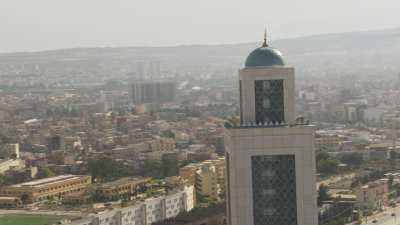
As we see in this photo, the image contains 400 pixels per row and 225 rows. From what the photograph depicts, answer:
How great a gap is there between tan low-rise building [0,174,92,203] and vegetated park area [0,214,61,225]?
3.81 meters

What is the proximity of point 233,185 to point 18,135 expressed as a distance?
62904 millimetres

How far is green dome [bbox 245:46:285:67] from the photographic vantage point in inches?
417

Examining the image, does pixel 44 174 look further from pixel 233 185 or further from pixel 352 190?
pixel 233 185

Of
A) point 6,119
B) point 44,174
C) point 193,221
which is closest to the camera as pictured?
point 193,221

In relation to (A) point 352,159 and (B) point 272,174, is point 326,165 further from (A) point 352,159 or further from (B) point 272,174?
(B) point 272,174

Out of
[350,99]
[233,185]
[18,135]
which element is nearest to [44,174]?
[18,135]

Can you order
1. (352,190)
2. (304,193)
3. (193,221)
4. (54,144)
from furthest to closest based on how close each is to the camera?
(54,144) → (352,190) → (193,221) → (304,193)

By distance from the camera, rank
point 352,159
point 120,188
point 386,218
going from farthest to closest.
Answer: point 352,159
point 120,188
point 386,218

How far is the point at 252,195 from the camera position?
10406 millimetres

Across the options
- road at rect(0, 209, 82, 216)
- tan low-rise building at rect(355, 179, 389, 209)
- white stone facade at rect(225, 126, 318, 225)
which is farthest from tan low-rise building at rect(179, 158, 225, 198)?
white stone facade at rect(225, 126, 318, 225)

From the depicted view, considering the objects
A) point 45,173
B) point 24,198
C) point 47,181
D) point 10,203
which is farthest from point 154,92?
point 10,203

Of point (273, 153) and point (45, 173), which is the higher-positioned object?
point (273, 153)

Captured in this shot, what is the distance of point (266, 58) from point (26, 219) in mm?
25903

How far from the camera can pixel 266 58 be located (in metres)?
10.6
